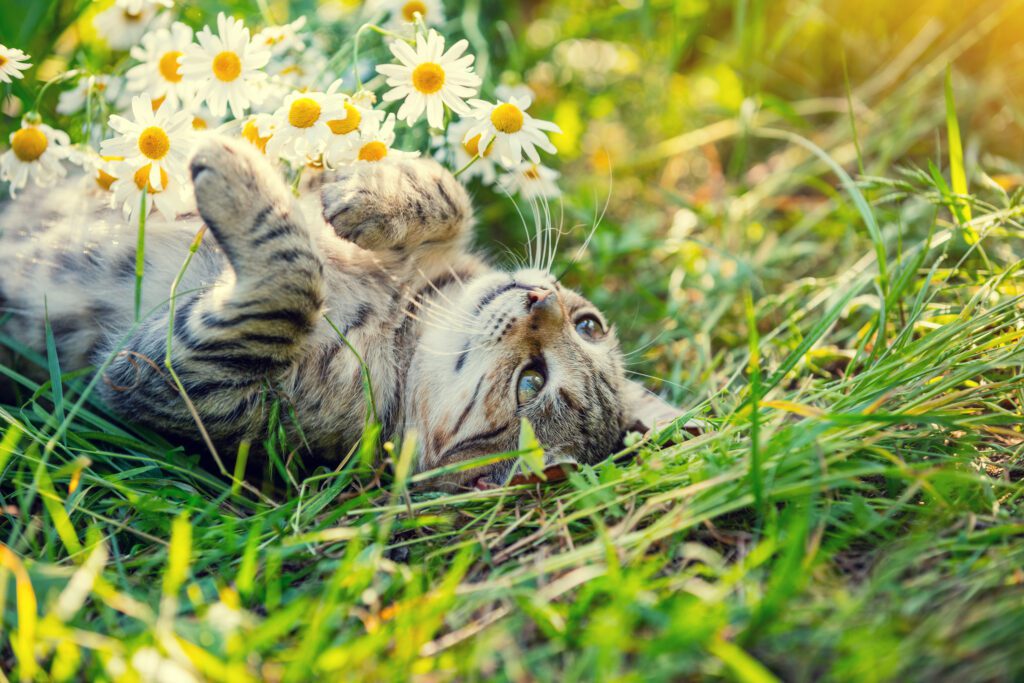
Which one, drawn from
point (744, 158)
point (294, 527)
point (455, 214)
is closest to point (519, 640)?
point (294, 527)

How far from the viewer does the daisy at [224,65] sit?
1625mm

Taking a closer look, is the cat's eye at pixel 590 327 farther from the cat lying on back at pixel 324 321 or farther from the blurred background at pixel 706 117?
the blurred background at pixel 706 117

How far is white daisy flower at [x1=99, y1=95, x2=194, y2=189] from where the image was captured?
1.58m

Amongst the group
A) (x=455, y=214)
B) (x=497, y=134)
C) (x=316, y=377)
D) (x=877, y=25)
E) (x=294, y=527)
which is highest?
(x=877, y=25)

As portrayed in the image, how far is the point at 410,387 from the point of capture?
1925 millimetres

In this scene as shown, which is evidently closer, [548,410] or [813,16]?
[548,410]

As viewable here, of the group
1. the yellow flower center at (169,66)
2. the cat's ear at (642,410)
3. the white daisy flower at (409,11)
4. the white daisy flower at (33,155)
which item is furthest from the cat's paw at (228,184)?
the cat's ear at (642,410)

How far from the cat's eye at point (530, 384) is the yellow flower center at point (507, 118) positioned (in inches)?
23.9

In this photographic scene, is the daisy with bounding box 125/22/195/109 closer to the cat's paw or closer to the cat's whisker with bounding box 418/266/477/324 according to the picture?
the cat's paw

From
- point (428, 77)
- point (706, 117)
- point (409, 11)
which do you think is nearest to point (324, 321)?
point (428, 77)

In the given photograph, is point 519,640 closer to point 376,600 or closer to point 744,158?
point 376,600

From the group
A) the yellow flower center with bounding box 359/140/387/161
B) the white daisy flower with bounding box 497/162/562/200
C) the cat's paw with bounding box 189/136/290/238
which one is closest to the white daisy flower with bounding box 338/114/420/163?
the yellow flower center with bounding box 359/140/387/161

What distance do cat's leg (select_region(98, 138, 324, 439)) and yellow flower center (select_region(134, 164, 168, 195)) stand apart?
12 cm

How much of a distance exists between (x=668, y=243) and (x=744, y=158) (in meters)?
0.88
